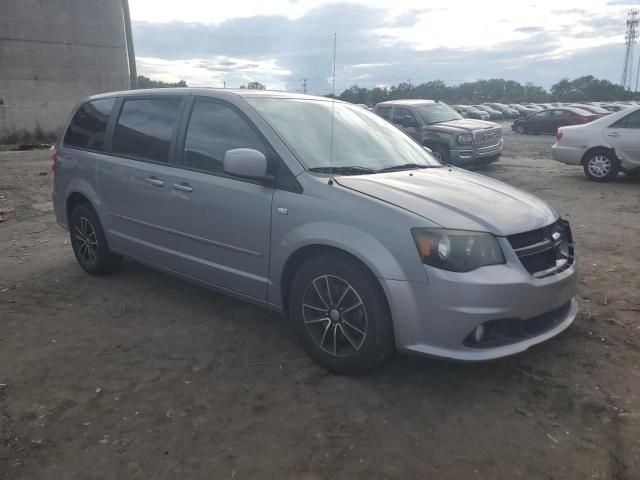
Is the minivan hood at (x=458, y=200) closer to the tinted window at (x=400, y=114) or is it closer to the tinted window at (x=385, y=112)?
the tinted window at (x=400, y=114)

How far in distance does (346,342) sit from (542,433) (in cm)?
119

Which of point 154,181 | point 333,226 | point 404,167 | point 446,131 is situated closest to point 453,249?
point 333,226

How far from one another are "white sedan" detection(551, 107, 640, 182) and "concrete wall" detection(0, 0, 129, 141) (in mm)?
23546

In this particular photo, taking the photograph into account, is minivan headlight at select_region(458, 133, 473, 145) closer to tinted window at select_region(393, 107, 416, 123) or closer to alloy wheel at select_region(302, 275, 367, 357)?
tinted window at select_region(393, 107, 416, 123)

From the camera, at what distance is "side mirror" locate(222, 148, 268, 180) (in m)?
3.46

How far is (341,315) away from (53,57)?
1096 inches

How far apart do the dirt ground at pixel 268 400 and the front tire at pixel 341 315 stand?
6.2 inches

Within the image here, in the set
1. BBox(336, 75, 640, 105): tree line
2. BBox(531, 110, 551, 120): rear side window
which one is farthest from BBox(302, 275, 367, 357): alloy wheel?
BBox(336, 75, 640, 105): tree line

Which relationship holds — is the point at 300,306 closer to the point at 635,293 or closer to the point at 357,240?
the point at 357,240

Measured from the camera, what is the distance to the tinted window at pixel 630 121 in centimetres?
1072

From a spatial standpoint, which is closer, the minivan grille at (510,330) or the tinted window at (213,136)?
the minivan grille at (510,330)

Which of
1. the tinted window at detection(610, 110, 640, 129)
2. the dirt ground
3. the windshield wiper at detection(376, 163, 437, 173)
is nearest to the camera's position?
the dirt ground

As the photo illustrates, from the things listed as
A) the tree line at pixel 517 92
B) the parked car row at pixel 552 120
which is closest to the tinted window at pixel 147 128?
the parked car row at pixel 552 120

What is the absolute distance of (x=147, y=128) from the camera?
4559 mm
